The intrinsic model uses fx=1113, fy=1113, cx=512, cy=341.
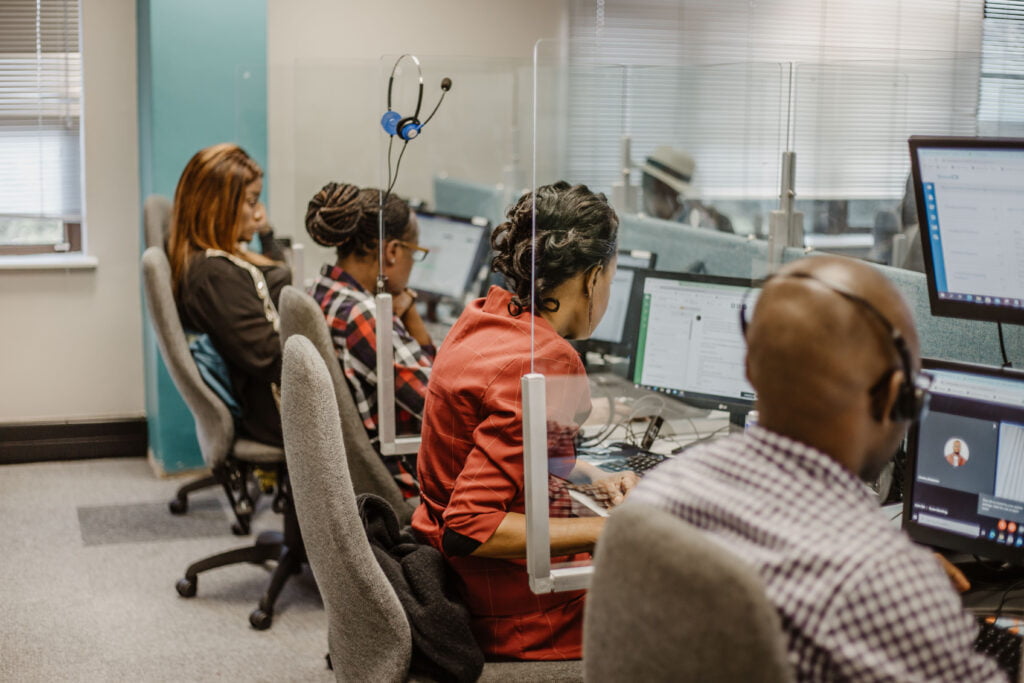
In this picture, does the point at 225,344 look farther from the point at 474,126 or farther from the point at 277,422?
the point at 474,126

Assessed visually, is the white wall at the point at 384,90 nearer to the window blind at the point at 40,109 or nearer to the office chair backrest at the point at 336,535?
the window blind at the point at 40,109

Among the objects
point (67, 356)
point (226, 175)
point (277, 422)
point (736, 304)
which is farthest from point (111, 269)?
point (736, 304)

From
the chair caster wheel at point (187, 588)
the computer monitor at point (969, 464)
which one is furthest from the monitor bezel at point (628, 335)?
the chair caster wheel at point (187, 588)

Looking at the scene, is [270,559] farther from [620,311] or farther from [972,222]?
[972,222]

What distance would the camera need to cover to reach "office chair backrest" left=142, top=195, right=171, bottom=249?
359 centimetres

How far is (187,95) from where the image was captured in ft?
13.0

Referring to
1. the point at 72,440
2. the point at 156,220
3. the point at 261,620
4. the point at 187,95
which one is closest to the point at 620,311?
the point at 261,620

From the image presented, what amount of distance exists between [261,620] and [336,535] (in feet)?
4.91

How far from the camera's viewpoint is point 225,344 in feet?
9.94

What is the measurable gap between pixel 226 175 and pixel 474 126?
0.78m

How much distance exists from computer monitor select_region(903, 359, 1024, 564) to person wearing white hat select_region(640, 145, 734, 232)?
1607 millimetres

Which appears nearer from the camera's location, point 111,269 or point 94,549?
point 94,549

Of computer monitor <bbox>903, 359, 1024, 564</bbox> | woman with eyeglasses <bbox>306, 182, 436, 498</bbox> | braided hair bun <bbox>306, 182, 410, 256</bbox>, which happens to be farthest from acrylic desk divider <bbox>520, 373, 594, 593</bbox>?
braided hair bun <bbox>306, 182, 410, 256</bbox>

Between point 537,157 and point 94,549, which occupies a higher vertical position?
point 537,157
